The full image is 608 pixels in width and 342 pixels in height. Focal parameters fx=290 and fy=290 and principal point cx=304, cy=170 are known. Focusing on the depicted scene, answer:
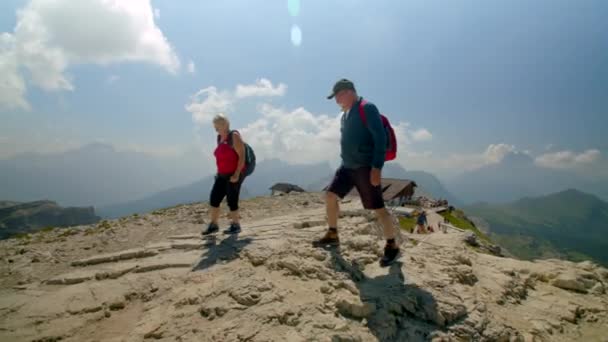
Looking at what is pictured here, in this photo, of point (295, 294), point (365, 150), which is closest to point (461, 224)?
point (365, 150)

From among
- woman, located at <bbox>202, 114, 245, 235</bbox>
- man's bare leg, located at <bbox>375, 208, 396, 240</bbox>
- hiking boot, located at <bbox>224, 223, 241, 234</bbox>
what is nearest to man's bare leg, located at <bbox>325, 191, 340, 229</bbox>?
man's bare leg, located at <bbox>375, 208, 396, 240</bbox>

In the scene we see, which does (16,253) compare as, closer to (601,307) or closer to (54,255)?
(54,255)

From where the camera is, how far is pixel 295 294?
3.97 meters

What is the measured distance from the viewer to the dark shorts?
4.99 meters

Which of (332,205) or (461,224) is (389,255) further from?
(461,224)

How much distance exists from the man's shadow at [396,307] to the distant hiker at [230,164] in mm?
3518

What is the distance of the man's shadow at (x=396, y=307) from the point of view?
11.7 feet

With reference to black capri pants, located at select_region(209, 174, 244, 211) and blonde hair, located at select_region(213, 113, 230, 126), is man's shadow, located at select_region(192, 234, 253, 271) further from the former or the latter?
blonde hair, located at select_region(213, 113, 230, 126)

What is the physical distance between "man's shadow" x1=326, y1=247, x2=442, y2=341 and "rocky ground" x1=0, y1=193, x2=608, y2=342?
0.02 meters

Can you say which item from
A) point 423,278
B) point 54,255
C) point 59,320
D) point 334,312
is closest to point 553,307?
point 423,278

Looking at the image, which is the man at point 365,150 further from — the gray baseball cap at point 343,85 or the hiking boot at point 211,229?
the hiking boot at point 211,229

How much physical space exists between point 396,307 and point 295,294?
1.36m

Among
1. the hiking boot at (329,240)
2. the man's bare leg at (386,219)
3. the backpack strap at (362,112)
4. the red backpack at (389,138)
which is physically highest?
the backpack strap at (362,112)

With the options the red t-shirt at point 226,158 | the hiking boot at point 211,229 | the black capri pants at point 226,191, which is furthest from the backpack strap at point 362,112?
the hiking boot at point 211,229
